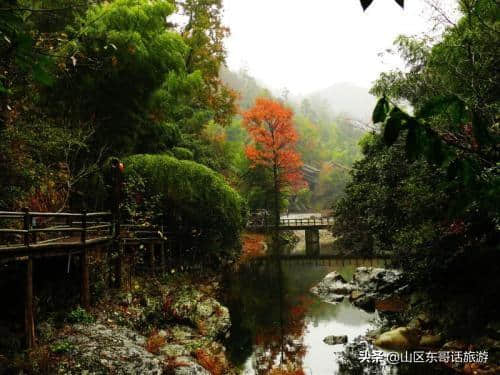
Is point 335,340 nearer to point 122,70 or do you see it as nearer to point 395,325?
point 395,325

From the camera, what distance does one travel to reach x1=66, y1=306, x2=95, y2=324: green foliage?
7.74m

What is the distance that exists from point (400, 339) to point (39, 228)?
353 inches

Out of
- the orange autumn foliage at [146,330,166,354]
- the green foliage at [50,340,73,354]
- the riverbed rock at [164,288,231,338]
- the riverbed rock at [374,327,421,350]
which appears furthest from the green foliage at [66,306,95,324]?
the riverbed rock at [374,327,421,350]

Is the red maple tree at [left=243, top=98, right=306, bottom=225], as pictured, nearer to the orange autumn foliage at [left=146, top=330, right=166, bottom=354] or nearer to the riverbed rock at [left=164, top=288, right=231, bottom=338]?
the riverbed rock at [left=164, top=288, right=231, bottom=338]

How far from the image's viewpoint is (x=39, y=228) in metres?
9.02

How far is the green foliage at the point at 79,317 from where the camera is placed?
305 inches

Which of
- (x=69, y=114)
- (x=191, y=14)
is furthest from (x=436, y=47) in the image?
(x=191, y=14)

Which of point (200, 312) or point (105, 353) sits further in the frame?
point (200, 312)

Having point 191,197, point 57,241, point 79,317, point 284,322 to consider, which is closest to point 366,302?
point 284,322

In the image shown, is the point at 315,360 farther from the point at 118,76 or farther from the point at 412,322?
the point at 118,76

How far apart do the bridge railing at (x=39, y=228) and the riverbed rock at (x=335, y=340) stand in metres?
6.29

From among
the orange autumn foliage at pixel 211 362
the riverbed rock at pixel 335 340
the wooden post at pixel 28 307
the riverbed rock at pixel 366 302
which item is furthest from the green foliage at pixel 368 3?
the riverbed rock at pixel 366 302

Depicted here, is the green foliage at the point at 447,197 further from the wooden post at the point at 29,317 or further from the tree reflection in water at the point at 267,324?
the wooden post at the point at 29,317

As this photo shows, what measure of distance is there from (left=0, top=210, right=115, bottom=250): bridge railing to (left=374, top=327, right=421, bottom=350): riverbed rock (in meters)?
7.31
